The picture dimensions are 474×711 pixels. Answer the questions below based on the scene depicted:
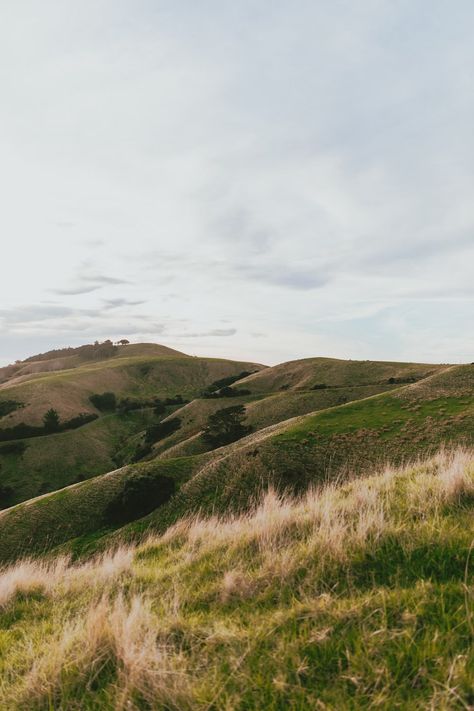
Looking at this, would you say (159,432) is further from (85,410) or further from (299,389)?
(85,410)

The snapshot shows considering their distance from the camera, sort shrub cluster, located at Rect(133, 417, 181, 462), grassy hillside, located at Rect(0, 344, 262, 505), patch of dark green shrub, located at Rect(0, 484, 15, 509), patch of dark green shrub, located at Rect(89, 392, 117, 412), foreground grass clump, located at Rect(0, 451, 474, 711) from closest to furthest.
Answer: foreground grass clump, located at Rect(0, 451, 474, 711)
patch of dark green shrub, located at Rect(0, 484, 15, 509)
grassy hillside, located at Rect(0, 344, 262, 505)
shrub cluster, located at Rect(133, 417, 181, 462)
patch of dark green shrub, located at Rect(89, 392, 117, 412)

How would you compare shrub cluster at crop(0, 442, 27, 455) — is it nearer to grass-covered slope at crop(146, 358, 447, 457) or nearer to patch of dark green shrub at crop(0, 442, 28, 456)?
patch of dark green shrub at crop(0, 442, 28, 456)

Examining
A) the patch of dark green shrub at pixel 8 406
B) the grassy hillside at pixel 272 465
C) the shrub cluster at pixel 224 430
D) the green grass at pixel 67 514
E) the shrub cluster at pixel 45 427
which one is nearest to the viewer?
the grassy hillside at pixel 272 465

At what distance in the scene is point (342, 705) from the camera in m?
2.59

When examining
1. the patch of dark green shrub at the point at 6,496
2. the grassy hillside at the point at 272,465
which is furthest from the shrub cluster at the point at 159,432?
the grassy hillside at the point at 272,465

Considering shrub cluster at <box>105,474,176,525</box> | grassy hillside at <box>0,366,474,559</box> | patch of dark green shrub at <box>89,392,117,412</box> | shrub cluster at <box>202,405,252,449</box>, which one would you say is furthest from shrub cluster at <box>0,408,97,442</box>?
shrub cluster at <box>105,474,176,525</box>

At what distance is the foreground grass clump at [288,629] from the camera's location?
111 inches

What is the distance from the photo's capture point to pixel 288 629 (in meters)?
3.52

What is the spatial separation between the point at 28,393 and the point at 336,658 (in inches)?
4607

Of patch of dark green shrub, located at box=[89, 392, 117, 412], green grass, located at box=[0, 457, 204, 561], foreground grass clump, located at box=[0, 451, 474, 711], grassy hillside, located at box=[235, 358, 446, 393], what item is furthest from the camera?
patch of dark green shrub, located at box=[89, 392, 117, 412]

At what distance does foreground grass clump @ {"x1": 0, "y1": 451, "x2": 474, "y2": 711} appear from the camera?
2809 millimetres

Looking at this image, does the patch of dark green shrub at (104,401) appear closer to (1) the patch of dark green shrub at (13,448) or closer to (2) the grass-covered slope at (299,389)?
(1) the patch of dark green shrub at (13,448)

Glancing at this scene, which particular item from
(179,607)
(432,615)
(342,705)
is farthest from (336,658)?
(179,607)

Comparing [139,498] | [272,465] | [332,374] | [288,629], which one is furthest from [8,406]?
[288,629]
